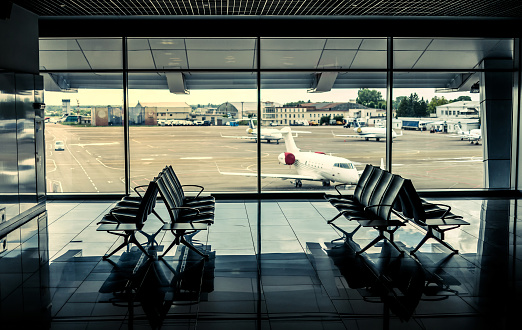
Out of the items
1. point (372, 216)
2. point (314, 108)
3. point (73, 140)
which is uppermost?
point (314, 108)

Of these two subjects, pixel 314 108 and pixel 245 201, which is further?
pixel 314 108

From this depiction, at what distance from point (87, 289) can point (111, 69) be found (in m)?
5.83

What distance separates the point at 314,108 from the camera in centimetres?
1012

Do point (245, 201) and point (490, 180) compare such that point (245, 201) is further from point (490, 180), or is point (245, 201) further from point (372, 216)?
point (490, 180)

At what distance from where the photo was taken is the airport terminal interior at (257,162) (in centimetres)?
409

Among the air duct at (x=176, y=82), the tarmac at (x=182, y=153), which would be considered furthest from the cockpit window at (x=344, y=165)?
the air duct at (x=176, y=82)

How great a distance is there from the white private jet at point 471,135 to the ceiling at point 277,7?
2.55 m

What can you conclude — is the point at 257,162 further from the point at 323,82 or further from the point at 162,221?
the point at 162,221

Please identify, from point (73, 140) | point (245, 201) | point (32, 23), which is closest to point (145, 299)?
point (245, 201)

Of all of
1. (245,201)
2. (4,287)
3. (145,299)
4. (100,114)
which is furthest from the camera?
(100,114)

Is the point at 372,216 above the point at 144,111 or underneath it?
underneath

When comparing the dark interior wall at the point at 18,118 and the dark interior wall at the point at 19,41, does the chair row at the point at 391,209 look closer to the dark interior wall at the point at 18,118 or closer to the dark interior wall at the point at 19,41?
the dark interior wall at the point at 18,118

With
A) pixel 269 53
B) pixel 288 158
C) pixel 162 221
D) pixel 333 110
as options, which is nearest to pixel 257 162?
pixel 269 53

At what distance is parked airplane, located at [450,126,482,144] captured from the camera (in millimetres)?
10023
